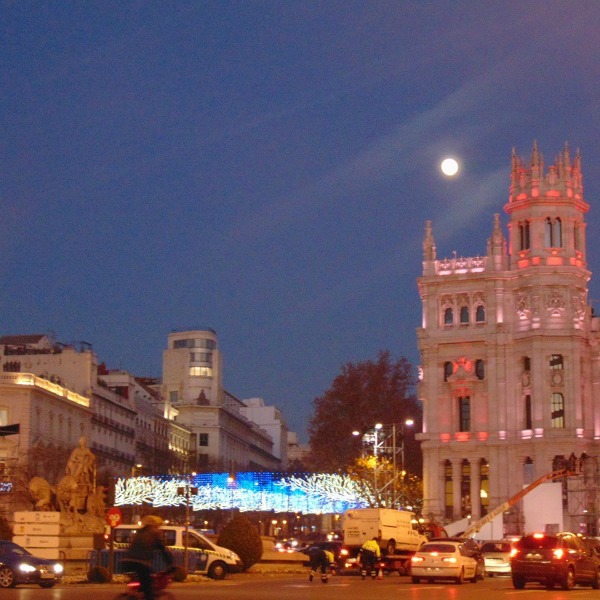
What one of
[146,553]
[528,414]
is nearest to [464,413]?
[528,414]

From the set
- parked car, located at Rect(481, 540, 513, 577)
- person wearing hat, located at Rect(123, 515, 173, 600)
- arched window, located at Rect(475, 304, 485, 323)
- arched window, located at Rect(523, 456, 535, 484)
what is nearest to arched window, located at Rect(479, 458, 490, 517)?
arched window, located at Rect(523, 456, 535, 484)

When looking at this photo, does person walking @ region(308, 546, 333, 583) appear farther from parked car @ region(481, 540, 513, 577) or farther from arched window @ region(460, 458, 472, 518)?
arched window @ region(460, 458, 472, 518)

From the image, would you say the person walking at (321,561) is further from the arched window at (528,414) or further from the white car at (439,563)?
the arched window at (528,414)

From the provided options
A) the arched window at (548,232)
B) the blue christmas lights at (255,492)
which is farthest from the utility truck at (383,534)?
the arched window at (548,232)

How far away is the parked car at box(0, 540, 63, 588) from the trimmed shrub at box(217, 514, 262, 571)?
13325 mm

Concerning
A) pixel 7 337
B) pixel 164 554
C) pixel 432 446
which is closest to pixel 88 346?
pixel 7 337

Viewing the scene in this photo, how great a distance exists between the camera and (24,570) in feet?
110

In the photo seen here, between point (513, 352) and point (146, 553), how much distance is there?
80835 millimetres

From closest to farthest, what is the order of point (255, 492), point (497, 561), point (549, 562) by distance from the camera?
point (549, 562) < point (497, 561) < point (255, 492)

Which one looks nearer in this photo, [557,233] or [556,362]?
[556,362]

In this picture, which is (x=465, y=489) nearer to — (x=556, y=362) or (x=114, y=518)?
(x=556, y=362)

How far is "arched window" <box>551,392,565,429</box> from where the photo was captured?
308 ft

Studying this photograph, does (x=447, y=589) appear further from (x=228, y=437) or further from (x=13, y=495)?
(x=228, y=437)

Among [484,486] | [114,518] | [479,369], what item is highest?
[479,369]
